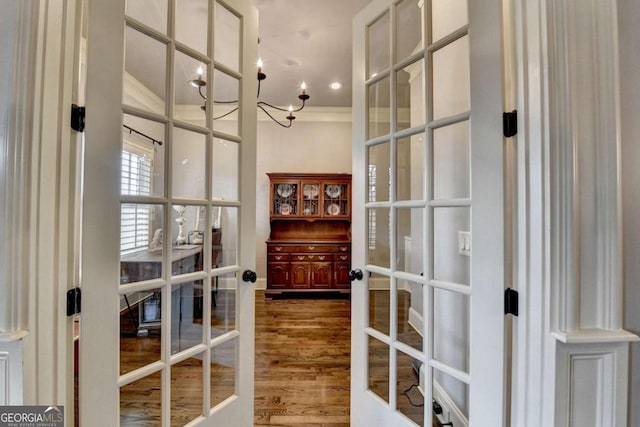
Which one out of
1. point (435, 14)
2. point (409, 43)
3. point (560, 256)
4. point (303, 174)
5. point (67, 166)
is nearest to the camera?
point (560, 256)

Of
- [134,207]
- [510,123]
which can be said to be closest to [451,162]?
[510,123]

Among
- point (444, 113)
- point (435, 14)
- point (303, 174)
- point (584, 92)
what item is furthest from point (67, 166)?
point (303, 174)

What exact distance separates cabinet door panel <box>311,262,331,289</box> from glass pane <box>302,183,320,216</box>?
0.83 m

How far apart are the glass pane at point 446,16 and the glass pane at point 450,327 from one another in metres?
1.11

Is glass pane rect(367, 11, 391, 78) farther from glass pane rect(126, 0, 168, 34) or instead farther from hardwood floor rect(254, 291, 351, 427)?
hardwood floor rect(254, 291, 351, 427)

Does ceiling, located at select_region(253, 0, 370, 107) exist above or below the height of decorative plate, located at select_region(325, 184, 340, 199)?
above

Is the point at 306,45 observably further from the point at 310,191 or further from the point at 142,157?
the point at 142,157

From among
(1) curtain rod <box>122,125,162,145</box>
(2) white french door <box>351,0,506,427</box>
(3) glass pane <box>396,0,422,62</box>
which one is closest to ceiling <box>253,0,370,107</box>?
(2) white french door <box>351,0,506,427</box>

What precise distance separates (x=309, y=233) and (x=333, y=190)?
86 centimetres

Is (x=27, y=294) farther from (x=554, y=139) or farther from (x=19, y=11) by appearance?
(x=554, y=139)

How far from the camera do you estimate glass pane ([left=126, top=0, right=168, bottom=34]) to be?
3.53 ft

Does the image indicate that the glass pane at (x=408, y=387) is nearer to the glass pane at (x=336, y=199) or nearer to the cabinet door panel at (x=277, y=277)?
the cabinet door panel at (x=277, y=277)

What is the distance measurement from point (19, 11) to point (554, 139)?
1.68 meters

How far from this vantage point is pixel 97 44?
0.96 metres
